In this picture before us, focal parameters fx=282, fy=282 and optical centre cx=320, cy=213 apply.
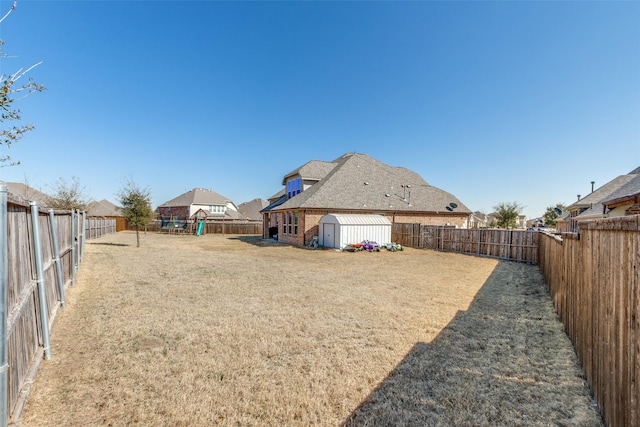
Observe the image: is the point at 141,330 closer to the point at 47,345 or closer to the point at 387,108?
the point at 47,345

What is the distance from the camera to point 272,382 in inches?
138

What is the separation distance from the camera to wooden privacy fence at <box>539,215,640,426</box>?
2.17m

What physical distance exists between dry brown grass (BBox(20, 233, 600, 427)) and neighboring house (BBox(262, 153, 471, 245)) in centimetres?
1328

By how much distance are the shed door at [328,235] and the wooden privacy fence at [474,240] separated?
570 cm

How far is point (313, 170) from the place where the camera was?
26.1m

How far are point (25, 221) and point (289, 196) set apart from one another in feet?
75.8

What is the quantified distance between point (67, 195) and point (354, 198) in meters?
24.9

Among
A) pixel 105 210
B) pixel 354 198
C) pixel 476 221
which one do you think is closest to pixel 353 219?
pixel 354 198

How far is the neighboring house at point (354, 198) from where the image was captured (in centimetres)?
2144

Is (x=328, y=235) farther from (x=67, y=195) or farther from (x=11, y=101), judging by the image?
(x=67, y=195)

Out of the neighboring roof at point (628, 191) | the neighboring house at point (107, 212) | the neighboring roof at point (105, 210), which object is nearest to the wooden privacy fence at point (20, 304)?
the neighboring roof at point (628, 191)

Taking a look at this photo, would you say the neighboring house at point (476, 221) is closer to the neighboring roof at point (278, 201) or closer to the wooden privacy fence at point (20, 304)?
the neighboring roof at point (278, 201)

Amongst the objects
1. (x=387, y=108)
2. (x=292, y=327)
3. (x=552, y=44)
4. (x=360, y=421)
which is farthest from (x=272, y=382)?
(x=387, y=108)

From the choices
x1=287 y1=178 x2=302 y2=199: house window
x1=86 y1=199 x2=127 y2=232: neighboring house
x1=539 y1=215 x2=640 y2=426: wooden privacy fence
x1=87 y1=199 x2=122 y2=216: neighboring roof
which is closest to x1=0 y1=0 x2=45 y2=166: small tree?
x1=539 y1=215 x2=640 y2=426: wooden privacy fence
